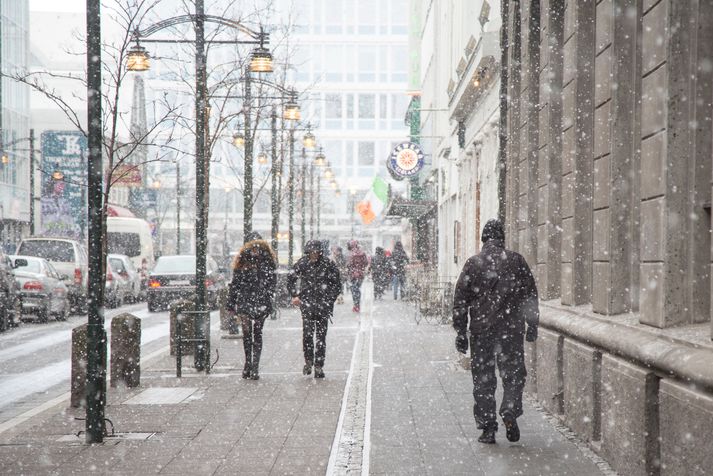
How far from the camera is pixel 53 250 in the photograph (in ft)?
101

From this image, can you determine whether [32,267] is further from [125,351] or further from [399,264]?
[399,264]

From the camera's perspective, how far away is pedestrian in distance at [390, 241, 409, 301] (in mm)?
37750

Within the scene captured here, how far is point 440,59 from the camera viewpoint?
40562 mm

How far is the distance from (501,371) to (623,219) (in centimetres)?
158

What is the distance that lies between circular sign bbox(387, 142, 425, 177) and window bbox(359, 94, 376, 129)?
56.1 meters

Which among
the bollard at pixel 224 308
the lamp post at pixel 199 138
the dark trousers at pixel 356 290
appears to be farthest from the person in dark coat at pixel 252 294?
the dark trousers at pixel 356 290

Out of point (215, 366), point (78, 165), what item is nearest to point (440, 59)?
point (78, 165)

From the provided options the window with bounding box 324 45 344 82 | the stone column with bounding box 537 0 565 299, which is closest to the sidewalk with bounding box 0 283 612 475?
the stone column with bounding box 537 0 565 299

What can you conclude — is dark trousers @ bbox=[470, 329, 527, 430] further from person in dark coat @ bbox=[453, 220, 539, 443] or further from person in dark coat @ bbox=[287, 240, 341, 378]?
person in dark coat @ bbox=[287, 240, 341, 378]

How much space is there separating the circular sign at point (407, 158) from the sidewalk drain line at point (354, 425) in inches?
858

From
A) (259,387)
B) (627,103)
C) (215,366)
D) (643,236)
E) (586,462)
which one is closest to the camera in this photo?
(643,236)

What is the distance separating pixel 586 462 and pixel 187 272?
23659 millimetres

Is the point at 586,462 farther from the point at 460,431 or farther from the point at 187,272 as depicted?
the point at 187,272

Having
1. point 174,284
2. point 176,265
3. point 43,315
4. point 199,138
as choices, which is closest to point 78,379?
point 199,138
